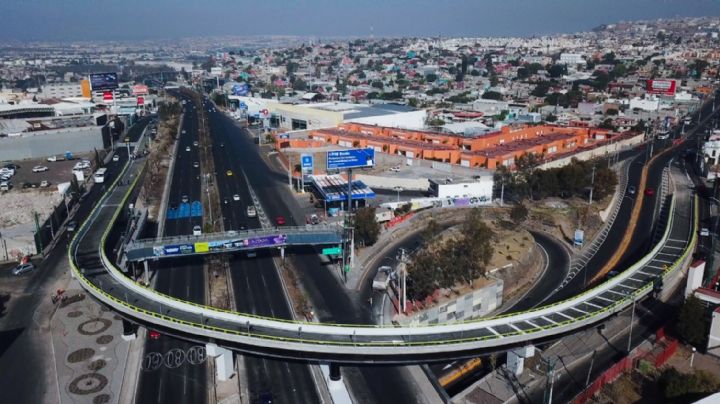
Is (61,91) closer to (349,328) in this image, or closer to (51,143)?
(51,143)

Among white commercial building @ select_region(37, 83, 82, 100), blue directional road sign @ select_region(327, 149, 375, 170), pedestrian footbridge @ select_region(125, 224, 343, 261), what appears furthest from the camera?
white commercial building @ select_region(37, 83, 82, 100)

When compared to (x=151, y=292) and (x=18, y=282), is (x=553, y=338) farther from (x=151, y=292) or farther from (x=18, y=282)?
(x=18, y=282)

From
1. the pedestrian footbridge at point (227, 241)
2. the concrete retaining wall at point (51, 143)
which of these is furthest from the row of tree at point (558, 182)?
the concrete retaining wall at point (51, 143)

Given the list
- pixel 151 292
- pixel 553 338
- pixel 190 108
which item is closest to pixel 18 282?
pixel 151 292

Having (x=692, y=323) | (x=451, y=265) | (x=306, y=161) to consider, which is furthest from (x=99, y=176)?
(x=692, y=323)

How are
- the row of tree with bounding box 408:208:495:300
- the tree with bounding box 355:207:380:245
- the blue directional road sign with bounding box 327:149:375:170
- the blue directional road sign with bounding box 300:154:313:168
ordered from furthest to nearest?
1. the blue directional road sign with bounding box 300:154:313:168
2. the blue directional road sign with bounding box 327:149:375:170
3. the tree with bounding box 355:207:380:245
4. the row of tree with bounding box 408:208:495:300

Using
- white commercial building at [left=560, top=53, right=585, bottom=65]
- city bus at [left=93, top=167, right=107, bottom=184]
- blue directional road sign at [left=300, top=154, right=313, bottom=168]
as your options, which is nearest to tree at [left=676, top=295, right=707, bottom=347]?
blue directional road sign at [left=300, top=154, right=313, bottom=168]

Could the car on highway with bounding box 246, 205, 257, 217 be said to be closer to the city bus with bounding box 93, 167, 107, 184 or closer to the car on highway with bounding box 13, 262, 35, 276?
the car on highway with bounding box 13, 262, 35, 276

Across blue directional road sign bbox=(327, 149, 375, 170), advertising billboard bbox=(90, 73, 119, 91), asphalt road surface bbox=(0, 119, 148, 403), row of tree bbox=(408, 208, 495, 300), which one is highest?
advertising billboard bbox=(90, 73, 119, 91)
